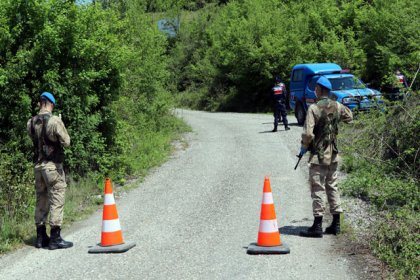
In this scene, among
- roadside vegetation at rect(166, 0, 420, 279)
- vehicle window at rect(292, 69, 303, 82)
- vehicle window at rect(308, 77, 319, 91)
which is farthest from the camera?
vehicle window at rect(292, 69, 303, 82)

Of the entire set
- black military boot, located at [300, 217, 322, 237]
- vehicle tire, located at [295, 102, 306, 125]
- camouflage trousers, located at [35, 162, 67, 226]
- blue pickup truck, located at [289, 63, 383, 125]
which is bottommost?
black military boot, located at [300, 217, 322, 237]

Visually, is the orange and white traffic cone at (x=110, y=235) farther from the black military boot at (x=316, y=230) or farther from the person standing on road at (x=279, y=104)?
the person standing on road at (x=279, y=104)

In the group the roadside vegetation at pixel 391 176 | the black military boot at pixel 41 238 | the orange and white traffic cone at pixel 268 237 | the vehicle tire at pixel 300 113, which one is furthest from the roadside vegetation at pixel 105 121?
the vehicle tire at pixel 300 113

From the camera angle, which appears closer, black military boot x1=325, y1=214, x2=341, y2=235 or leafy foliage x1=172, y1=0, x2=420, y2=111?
black military boot x1=325, y1=214, x2=341, y2=235

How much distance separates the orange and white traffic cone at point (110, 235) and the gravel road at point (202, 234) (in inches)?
4.6

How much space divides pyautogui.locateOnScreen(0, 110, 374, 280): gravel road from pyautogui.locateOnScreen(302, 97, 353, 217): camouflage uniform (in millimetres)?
654

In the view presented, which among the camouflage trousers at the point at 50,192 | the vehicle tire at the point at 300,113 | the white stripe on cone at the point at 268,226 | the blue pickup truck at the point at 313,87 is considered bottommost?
the white stripe on cone at the point at 268,226

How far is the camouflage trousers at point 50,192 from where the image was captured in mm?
7152

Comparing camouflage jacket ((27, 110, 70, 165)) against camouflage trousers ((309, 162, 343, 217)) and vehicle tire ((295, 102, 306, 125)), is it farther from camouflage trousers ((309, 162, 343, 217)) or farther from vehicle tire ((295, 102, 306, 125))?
vehicle tire ((295, 102, 306, 125))

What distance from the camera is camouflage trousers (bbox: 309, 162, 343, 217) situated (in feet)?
23.7

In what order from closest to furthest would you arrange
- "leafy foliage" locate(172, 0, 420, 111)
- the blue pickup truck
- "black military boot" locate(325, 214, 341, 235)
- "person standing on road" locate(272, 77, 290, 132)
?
1. "black military boot" locate(325, 214, 341, 235)
2. the blue pickup truck
3. "person standing on road" locate(272, 77, 290, 132)
4. "leafy foliage" locate(172, 0, 420, 111)

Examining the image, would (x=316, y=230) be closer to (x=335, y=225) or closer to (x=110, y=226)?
(x=335, y=225)

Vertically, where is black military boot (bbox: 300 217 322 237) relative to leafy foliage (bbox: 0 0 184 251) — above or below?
below

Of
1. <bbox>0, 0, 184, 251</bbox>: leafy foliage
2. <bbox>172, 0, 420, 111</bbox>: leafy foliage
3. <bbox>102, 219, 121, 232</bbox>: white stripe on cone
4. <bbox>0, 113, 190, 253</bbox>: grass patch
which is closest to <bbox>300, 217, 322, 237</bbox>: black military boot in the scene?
<bbox>102, 219, 121, 232</bbox>: white stripe on cone
